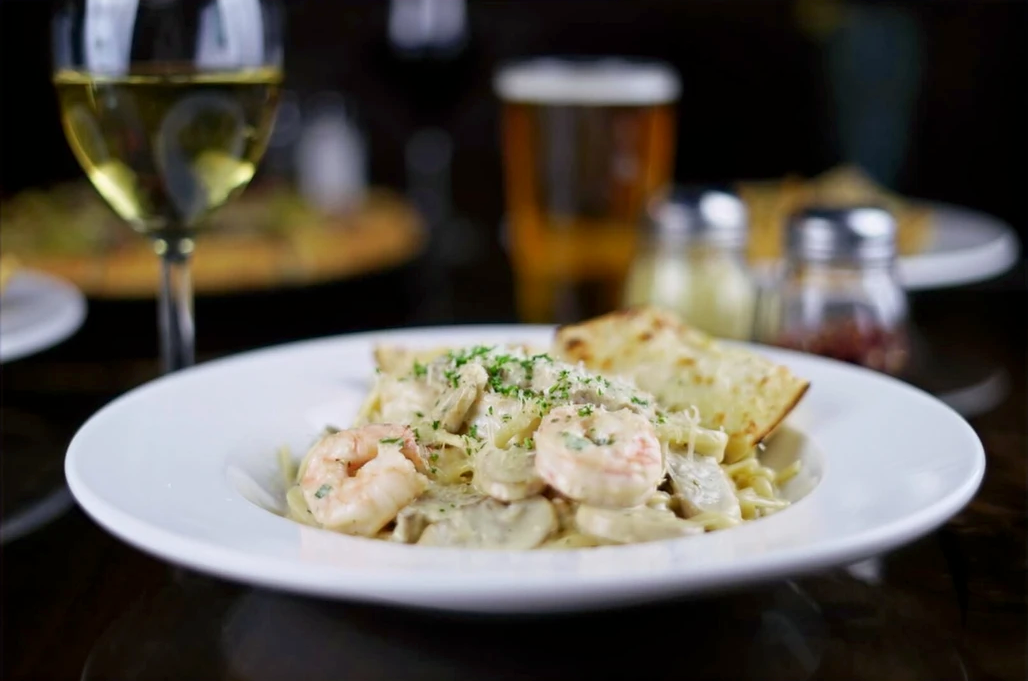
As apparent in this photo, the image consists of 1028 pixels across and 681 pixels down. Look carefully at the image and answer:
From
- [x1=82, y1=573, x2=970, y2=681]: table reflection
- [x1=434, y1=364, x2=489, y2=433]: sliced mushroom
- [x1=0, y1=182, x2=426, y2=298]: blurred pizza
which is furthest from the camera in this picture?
[x1=0, y1=182, x2=426, y2=298]: blurred pizza

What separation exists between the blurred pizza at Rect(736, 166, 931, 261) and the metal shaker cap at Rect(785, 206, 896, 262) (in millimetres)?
297

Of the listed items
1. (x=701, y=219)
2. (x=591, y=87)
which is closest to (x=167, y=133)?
(x=701, y=219)

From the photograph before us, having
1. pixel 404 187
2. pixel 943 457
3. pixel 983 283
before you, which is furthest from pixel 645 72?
pixel 404 187

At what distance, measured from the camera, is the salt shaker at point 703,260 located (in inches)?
77.9

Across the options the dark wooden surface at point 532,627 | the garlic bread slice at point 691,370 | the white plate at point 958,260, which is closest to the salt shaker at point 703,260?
the white plate at point 958,260

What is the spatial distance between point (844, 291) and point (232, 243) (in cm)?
138

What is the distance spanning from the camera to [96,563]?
116cm

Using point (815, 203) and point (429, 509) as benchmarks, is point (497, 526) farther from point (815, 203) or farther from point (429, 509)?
point (815, 203)

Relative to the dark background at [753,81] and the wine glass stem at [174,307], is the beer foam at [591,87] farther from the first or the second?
A: the dark background at [753,81]

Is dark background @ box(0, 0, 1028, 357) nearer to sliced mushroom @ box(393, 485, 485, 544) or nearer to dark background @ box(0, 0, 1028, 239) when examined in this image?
dark background @ box(0, 0, 1028, 239)

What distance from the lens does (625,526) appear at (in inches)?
36.8

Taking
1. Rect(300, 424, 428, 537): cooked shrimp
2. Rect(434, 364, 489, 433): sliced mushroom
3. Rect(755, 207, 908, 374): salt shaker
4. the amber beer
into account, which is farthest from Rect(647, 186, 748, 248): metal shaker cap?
Rect(300, 424, 428, 537): cooked shrimp

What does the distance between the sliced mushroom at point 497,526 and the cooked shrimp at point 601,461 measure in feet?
0.10

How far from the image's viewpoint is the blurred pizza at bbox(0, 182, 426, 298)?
232 centimetres
